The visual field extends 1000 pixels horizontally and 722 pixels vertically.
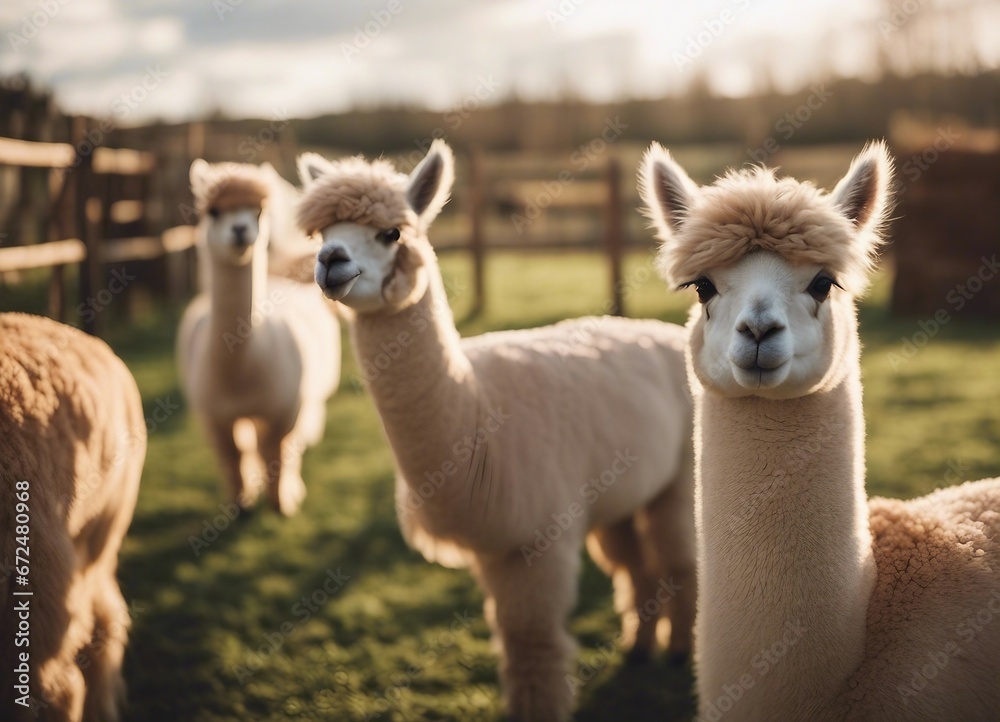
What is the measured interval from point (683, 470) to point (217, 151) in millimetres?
13962

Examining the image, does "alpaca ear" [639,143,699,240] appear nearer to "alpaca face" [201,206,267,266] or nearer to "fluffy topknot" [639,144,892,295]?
"fluffy topknot" [639,144,892,295]

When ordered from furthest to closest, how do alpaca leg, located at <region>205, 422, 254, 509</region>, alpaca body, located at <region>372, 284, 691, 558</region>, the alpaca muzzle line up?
alpaca leg, located at <region>205, 422, 254, 509</region> < alpaca body, located at <region>372, 284, 691, 558</region> < the alpaca muzzle

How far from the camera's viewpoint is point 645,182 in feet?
7.18

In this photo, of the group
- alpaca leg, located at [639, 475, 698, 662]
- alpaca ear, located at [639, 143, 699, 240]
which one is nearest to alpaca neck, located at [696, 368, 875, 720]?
alpaca ear, located at [639, 143, 699, 240]

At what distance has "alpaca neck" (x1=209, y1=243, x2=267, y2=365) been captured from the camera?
4.50 m

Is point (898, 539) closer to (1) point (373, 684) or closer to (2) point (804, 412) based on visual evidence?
(2) point (804, 412)

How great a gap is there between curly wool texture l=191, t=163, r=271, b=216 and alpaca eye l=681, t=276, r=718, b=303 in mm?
3310

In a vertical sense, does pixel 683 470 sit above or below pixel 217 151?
below

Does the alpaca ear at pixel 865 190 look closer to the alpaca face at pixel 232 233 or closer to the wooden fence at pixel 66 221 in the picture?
the alpaca face at pixel 232 233

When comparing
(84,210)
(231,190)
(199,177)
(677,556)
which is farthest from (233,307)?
(677,556)

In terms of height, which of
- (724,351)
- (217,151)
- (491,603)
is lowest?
(491,603)

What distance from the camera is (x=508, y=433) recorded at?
9.62 feet

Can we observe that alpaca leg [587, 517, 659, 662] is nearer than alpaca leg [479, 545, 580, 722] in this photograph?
No

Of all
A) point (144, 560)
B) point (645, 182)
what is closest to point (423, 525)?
point (645, 182)
